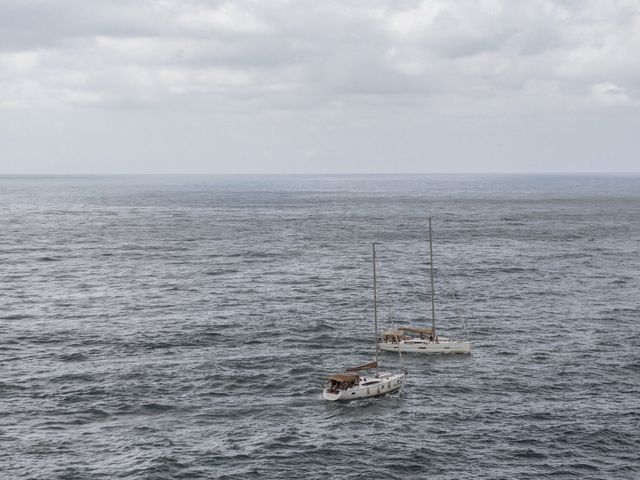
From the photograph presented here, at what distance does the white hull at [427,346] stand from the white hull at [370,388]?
12.2m

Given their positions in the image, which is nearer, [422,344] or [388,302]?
[422,344]

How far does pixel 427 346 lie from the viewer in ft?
293

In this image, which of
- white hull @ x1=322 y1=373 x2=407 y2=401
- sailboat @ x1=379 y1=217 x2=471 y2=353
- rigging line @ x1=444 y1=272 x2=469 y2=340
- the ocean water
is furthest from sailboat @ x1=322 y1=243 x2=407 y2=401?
rigging line @ x1=444 y1=272 x2=469 y2=340

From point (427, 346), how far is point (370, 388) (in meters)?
17.8

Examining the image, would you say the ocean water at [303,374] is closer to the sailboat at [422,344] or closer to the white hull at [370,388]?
the white hull at [370,388]

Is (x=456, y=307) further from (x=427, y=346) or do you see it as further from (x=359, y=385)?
(x=359, y=385)

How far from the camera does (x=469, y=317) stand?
4237 inches

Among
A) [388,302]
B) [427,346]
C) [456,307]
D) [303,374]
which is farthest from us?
[388,302]

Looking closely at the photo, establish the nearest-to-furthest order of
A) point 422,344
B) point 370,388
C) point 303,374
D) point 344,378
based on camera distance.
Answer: point 344,378 < point 370,388 < point 303,374 < point 422,344

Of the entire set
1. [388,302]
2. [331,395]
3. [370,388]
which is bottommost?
[331,395]

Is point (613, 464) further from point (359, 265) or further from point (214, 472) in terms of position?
point (359, 265)

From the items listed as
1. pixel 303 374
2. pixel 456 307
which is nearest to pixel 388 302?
pixel 456 307

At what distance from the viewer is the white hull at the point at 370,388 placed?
72.2 m

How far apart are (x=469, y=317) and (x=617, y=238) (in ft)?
353
